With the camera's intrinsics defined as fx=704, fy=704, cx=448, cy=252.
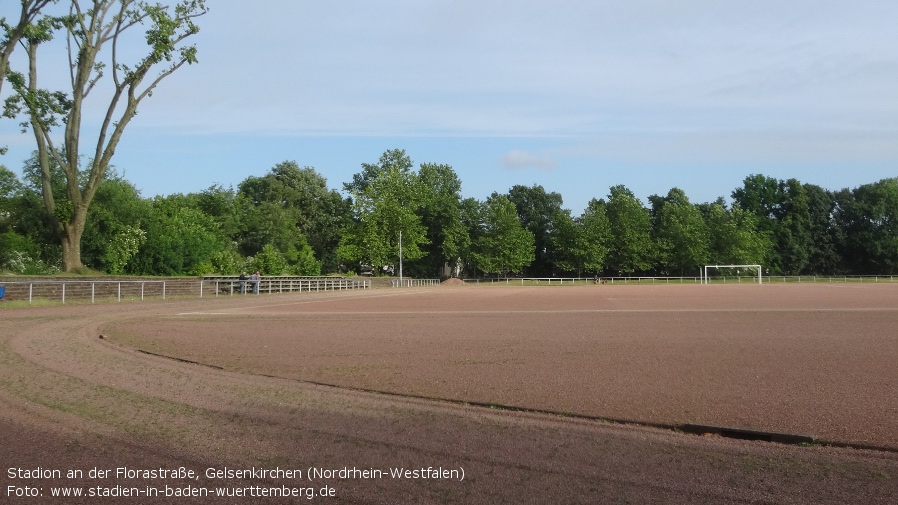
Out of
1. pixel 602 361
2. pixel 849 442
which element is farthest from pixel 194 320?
pixel 849 442

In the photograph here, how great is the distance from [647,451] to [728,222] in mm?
102887

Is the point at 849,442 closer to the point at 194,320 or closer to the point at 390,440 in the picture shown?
the point at 390,440

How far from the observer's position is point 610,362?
38.1ft

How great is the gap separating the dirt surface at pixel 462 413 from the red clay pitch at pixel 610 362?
0.05 m

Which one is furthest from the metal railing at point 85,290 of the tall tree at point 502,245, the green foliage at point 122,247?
the tall tree at point 502,245

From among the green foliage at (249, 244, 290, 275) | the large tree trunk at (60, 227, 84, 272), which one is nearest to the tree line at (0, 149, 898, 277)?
the green foliage at (249, 244, 290, 275)

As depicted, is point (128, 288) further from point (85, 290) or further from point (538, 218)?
point (538, 218)

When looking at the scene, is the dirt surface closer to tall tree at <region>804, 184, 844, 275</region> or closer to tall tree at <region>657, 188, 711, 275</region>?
tall tree at <region>657, 188, 711, 275</region>

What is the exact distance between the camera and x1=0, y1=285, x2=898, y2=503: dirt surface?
541 cm

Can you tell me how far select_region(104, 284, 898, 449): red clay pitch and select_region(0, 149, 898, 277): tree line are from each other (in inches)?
1564

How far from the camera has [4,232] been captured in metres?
47.0

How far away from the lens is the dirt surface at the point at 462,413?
5.41m

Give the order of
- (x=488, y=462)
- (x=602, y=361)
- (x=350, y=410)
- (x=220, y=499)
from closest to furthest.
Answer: (x=220, y=499) < (x=488, y=462) < (x=350, y=410) < (x=602, y=361)

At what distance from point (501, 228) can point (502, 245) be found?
2.41 meters
